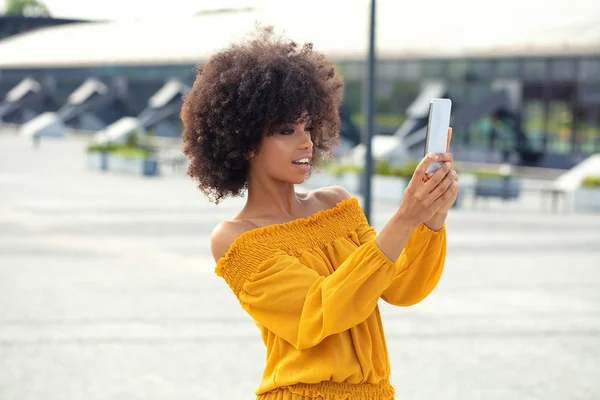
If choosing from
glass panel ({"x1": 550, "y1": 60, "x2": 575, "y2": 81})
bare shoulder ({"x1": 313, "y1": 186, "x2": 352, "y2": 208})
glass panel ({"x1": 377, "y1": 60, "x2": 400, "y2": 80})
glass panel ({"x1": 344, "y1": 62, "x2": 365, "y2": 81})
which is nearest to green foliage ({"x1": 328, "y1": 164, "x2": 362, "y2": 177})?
glass panel ({"x1": 550, "y1": 60, "x2": 575, "y2": 81})

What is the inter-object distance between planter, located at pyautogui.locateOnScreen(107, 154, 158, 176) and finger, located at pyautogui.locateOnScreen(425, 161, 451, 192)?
26.9 meters

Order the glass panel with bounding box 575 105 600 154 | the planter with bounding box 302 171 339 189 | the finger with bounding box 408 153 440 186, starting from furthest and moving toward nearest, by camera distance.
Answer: the glass panel with bounding box 575 105 600 154 → the planter with bounding box 302 171 339 189 → the finger with bounding box 408 153 440 186

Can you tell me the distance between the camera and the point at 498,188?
23.2 m

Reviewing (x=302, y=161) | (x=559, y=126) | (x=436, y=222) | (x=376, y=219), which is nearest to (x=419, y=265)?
(x=436, y=222)

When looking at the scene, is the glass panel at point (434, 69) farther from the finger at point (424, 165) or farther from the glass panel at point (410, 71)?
the finger at point (424, 165)

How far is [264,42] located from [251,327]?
6541 mm

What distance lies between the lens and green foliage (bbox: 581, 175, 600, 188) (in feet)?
71.5

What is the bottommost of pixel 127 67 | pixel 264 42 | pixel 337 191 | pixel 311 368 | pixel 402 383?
pixel 402 383

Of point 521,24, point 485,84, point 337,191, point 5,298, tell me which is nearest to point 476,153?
point 485,84

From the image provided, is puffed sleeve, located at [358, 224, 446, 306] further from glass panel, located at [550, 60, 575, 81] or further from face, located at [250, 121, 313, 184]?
glass panel, located at [550, 60, 575, 81]

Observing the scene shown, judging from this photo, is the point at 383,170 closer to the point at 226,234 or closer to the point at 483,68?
the point at 483,68

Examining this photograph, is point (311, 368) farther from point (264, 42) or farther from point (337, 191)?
point (264, 42)

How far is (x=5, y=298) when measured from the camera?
34.1 feet

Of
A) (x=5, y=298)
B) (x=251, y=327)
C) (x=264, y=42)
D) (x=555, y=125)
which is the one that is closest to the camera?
(x=264, y=42)
